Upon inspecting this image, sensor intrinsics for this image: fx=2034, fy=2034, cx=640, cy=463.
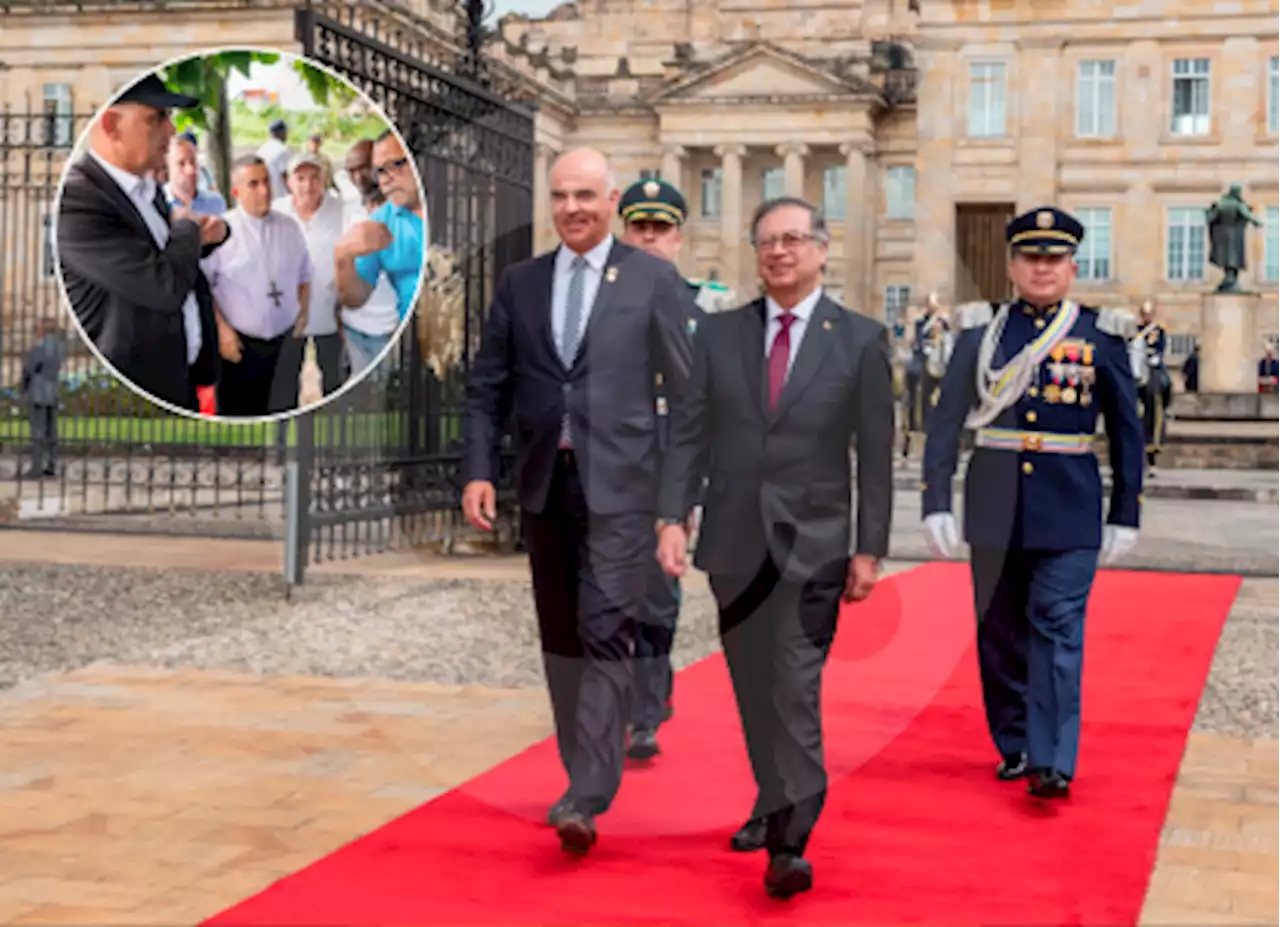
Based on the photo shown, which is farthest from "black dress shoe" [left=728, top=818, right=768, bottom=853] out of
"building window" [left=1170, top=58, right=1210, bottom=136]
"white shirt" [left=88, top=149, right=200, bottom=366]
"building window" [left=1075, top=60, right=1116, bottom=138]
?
"building window" [left=1170, top=58, right=1210, bottom=136]

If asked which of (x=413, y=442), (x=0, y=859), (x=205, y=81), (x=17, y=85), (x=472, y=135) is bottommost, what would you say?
(x=0, y=859)

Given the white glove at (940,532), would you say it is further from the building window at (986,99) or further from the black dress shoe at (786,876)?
the building window at (986,99)

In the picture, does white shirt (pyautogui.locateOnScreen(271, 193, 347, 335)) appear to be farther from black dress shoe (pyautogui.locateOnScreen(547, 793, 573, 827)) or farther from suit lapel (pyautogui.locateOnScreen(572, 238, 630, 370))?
black dress shoe (pyautogui.locateOnScreen(547, 793, 573, 827))

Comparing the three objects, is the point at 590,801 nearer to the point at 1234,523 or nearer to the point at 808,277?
the point at 808,277

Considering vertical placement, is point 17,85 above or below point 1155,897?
above

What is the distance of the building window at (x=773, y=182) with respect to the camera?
53250 mm

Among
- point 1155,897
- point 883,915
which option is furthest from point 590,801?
point 1155,897

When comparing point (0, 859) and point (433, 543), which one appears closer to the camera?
point (0, 859)

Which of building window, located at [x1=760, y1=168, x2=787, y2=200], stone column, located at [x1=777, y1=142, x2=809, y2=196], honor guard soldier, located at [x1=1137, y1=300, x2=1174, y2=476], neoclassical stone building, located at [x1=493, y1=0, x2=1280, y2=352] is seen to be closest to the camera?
honor guard soldier, located at [x1=1137, y1=300, x2=1174, y2=476]

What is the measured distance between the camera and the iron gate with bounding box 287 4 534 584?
1034 centimetres

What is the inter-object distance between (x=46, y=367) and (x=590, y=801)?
1429 cm

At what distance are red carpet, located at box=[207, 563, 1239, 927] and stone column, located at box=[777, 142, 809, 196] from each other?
148 feet

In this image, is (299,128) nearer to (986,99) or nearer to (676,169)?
(676,169)

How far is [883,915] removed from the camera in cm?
413
